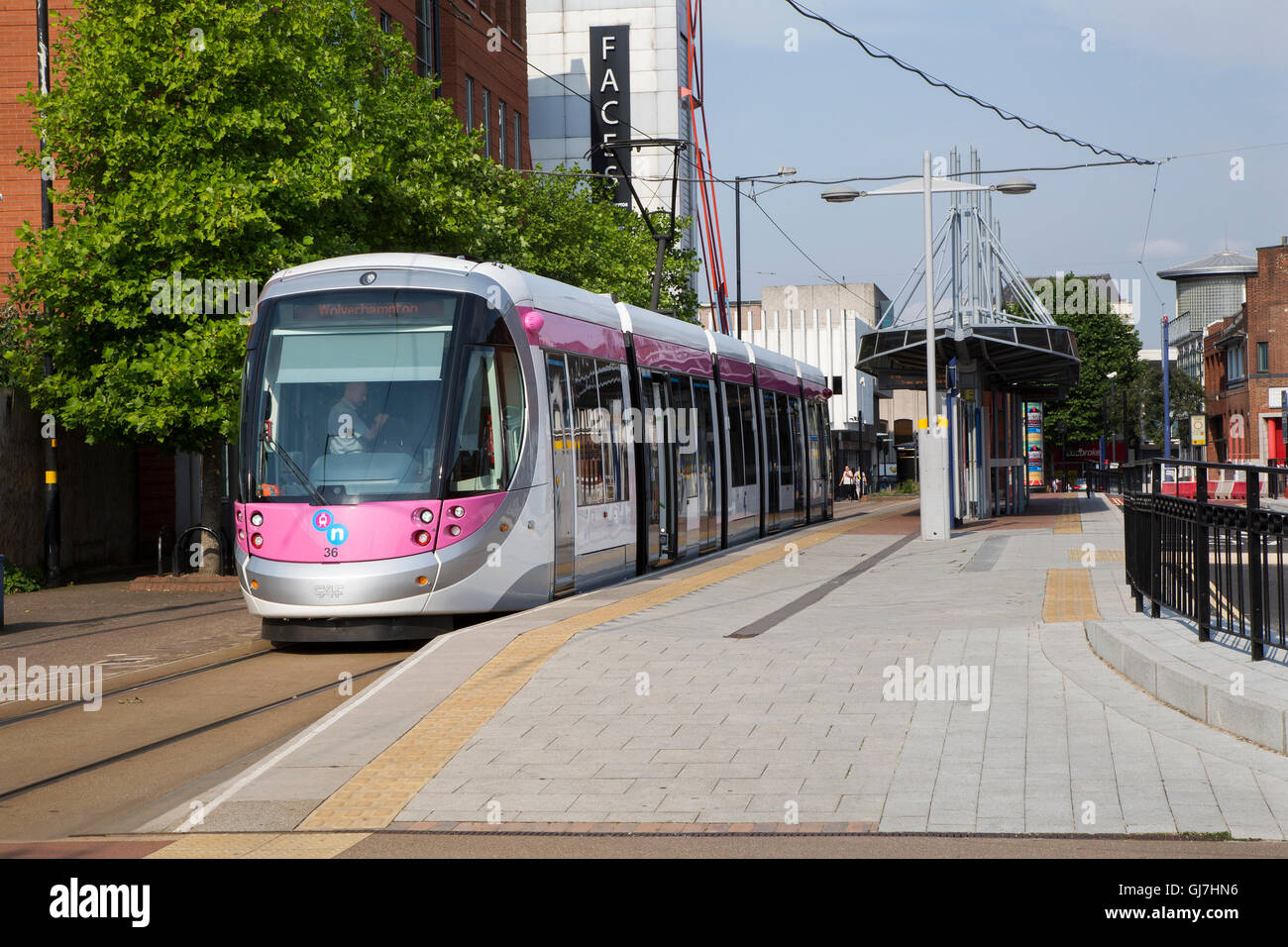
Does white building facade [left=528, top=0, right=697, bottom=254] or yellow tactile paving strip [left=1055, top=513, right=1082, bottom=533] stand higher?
white building facade [left=528, top=0, right=697, bottom=254]

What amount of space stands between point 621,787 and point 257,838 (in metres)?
1.69

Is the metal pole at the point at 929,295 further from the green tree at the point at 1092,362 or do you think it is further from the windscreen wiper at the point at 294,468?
the green tree at the point at 1092,362

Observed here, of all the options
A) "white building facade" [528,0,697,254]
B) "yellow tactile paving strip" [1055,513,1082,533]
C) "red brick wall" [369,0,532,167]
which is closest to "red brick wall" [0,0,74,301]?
"red brick wall" [369,0,532,167]

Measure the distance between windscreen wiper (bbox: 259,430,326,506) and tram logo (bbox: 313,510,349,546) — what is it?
10 centimetres

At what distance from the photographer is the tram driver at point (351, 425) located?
12375 mm

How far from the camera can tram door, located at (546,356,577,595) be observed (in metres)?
14.1

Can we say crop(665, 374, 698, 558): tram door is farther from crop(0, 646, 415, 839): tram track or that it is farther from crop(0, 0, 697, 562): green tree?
crop(0, 646, 415, 839): tram track

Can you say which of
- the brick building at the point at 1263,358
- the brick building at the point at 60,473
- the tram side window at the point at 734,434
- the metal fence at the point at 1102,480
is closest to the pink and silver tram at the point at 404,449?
the tram side window at the point at 734,434

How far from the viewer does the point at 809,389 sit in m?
30.2
